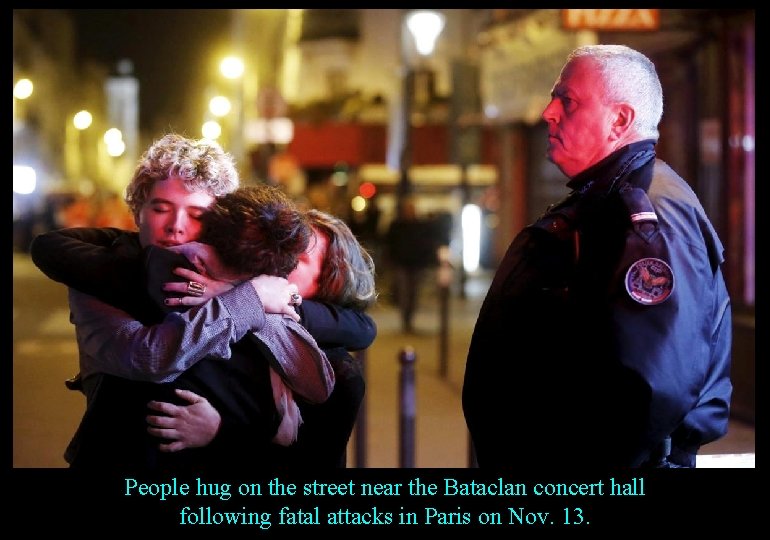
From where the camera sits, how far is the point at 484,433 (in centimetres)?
263

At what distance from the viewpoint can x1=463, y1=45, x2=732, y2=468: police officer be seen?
7.63 ft

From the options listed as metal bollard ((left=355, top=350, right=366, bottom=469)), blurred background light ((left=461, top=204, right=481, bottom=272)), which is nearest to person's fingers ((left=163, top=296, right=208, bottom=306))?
metal bollard ((left=355, top=350, right=366, bottom=469))

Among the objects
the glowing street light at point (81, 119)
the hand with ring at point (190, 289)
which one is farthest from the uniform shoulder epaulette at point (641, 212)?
the glowing street light at point (81, 119)

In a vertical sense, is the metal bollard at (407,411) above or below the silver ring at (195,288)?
below

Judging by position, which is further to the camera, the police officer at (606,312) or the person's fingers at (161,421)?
the person's fingers at (161,421)

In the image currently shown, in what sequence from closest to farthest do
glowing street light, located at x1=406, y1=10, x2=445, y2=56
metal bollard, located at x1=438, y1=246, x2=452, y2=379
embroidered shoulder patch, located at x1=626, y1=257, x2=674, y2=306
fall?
embroidered shoulder patch, located at x1=626, y1=257, x2=674, y2=306
metal bollard, located at x1=438, y1=246, x2=452, y2=379
glowing street light, located at x1=406, y1=10, x2=445, y2=56

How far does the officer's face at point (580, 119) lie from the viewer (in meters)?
2.60

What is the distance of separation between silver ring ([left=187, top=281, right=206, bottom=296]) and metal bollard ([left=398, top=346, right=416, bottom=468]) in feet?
13.5

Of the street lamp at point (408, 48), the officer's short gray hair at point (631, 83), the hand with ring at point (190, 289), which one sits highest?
the street lamp at point (408, 48)

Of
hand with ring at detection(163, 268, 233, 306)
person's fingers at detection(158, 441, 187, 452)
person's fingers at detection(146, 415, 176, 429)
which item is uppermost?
hand with ring at detection(163, 268, 233, 306)

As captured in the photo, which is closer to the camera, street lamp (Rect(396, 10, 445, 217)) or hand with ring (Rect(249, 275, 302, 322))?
hand with ring (Rect(249, 275, 302, 322))

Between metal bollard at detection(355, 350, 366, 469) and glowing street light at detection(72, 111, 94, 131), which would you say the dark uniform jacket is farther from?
glowing street light at detection(72, 111, 94, 131)

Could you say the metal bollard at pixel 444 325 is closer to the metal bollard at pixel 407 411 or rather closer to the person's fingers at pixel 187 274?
the metal bollard at pixel 407 411
